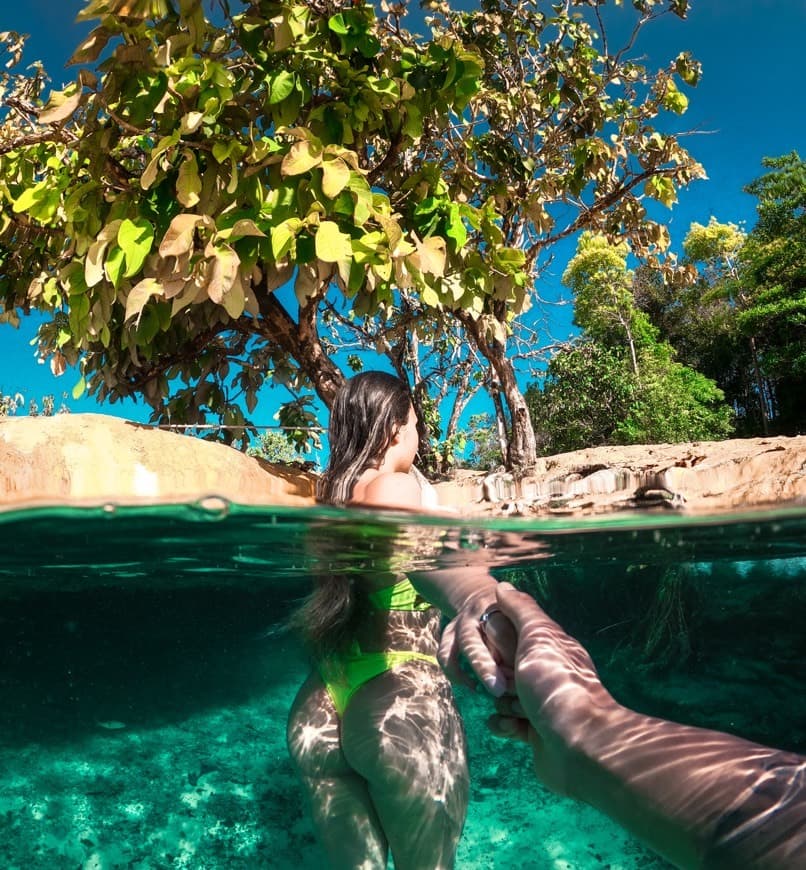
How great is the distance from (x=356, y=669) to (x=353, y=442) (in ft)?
3.67

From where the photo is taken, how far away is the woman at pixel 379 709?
319 cm

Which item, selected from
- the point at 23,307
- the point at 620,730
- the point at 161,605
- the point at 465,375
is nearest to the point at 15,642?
the point at 161,605

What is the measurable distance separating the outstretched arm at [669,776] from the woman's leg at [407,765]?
2.22 meters

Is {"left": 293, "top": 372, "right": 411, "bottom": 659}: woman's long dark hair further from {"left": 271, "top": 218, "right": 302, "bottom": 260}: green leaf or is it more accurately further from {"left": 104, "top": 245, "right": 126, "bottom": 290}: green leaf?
{"left": 104, "top": 245, "right": 126, "bottom": 290}: green leaf

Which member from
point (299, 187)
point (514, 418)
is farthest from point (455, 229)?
point (514, 418)

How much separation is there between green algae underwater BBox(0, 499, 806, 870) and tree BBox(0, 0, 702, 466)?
1.53 metres

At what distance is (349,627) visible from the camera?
11.4ft

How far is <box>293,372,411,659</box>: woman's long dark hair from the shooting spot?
3490mm

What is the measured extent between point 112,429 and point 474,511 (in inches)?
102

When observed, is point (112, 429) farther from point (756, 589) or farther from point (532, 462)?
point (756, 589)

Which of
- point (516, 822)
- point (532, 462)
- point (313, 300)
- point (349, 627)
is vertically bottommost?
point (516, 822)

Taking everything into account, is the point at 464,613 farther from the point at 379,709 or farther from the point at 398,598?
the point at 398,598

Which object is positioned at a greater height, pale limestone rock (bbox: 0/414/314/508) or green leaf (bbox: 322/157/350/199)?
green leaf (bbox: 322/157/350/199)

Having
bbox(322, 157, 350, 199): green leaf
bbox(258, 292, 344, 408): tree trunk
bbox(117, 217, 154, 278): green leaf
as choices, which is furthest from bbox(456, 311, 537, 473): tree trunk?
bbox(117, 217, 154, 278): green leaf
